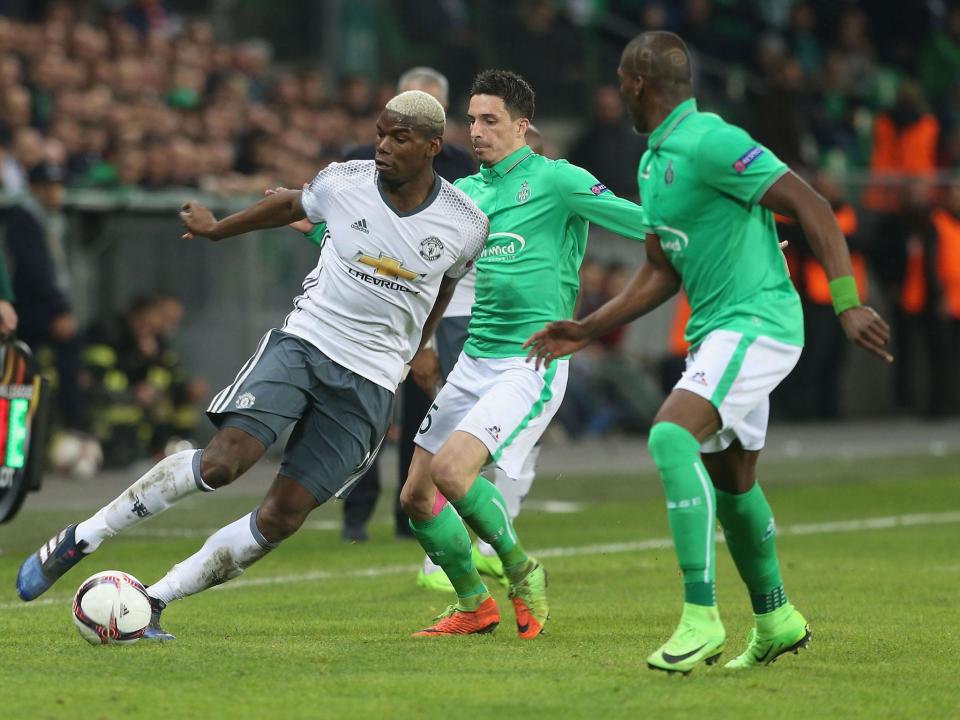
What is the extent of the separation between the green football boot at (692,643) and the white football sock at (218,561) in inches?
69.9

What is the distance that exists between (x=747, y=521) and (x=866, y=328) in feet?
3.24

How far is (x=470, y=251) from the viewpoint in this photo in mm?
8055

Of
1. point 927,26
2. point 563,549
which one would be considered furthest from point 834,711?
point 927,26

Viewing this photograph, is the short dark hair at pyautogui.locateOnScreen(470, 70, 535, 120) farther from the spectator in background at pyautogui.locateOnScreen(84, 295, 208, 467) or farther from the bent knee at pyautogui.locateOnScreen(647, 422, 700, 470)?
the spectator in background at pyautogui.locateOnScreen(84, 295, 208, 467)

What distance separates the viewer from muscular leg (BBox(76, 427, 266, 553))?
7531mm

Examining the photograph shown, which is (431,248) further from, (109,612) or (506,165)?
(109,612)

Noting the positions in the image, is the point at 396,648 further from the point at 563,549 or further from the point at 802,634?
the point at 563,549

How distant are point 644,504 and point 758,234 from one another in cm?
754

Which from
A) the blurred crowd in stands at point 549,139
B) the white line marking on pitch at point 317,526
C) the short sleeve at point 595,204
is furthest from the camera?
the blurred crowd in stands at point 549,139

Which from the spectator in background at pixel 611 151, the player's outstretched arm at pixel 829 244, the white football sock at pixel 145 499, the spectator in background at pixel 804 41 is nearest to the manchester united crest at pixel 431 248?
the white football sock at pixel 145 499

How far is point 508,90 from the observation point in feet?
28.2

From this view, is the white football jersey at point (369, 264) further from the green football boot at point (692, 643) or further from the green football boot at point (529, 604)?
the green football boot at point (692, 643)

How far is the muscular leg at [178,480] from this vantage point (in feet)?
24.7

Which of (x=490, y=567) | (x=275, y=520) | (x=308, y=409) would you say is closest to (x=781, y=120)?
(x=490, y=567)
